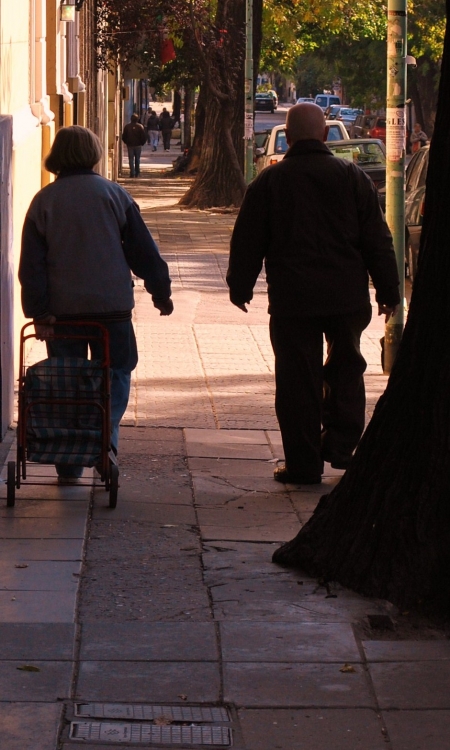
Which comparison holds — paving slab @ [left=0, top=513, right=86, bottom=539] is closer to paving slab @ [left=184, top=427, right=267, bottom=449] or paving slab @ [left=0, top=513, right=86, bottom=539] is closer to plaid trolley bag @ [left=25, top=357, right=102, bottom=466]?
plaid trolley bag @ [left=25, top=357, right=102, bottom=466]

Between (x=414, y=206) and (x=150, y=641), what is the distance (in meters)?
12.4

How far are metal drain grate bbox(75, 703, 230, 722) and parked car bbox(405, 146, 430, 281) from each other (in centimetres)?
1133

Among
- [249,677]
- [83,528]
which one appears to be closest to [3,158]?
[83,528]

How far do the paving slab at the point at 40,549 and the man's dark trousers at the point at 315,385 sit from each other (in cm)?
151

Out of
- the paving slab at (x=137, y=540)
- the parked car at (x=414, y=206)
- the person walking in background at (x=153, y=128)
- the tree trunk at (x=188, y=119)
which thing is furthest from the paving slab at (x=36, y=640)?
the person walking in background at (x=153, y=128)

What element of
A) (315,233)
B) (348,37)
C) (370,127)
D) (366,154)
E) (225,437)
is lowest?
(225,437)

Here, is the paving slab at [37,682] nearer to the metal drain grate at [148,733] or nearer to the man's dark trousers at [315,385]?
the metal drain grate at [148,733]

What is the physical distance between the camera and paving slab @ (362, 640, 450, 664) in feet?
13.8

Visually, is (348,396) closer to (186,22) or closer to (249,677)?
(249,677)

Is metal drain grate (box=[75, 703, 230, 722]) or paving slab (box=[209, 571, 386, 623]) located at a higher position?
metal drain grate (box=[75, 703, 230, 722])

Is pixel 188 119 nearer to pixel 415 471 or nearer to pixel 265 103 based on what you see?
pixel 415 471

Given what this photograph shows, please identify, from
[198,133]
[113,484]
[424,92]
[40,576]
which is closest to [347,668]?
[40,576]

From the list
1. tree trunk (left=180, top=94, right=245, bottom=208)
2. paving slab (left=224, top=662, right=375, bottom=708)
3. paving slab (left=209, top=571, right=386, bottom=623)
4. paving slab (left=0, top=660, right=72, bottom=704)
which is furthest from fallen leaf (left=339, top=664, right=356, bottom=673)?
tree trunk (left=180, top=94, right=245, bottom=208)

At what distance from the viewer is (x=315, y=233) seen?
6.34 m
